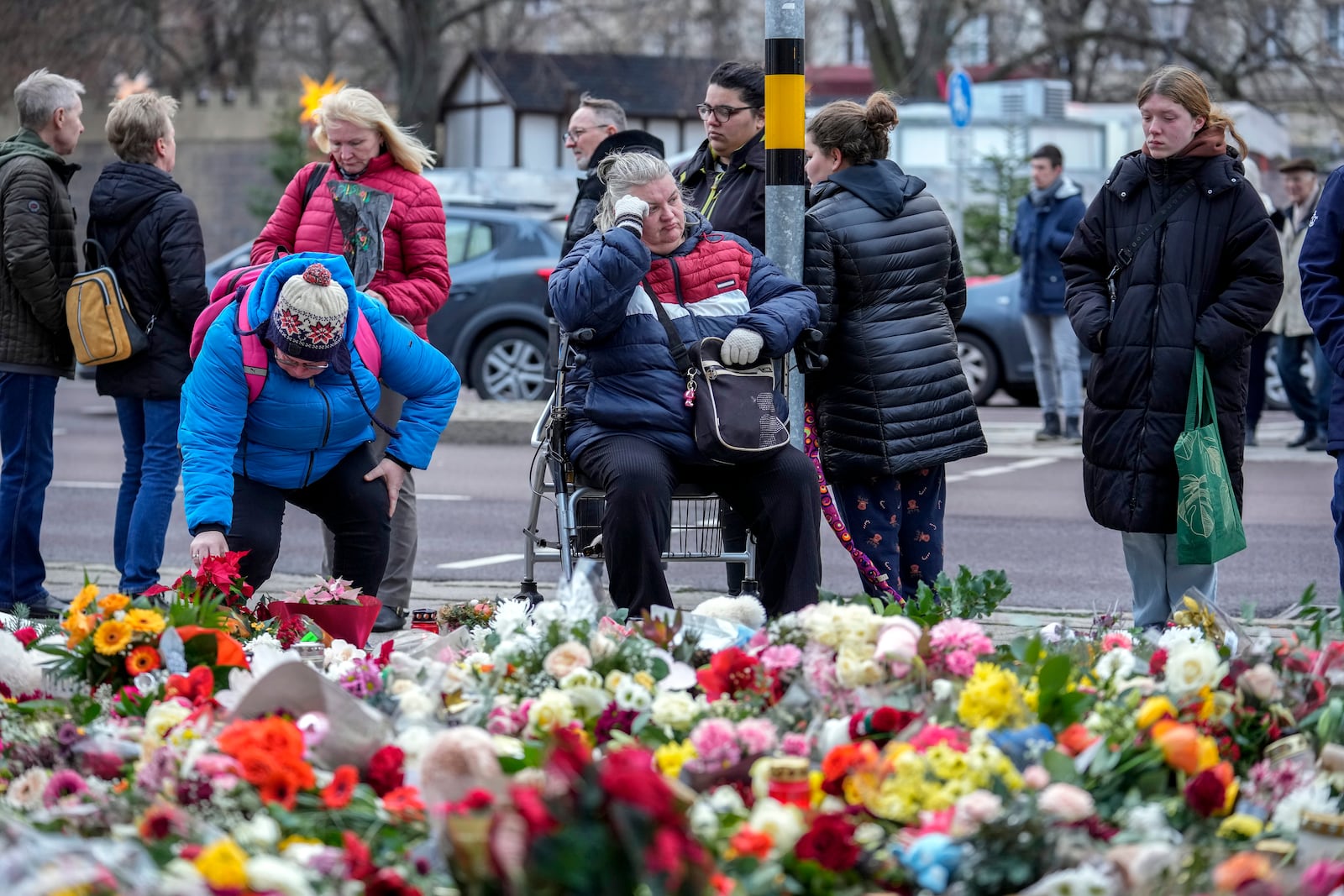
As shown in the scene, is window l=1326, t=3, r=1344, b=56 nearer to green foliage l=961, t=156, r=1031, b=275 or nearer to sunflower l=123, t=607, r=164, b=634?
green foliage l=961, t=156, r=1031, b=275

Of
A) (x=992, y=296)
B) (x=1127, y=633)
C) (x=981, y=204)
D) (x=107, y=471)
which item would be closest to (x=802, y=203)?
(x=1127, y=633)

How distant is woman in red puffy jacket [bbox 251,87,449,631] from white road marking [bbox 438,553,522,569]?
5.47ft

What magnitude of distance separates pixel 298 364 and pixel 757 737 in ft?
8.22

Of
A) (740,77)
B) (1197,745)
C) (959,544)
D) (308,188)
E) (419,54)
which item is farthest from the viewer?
(419,54)

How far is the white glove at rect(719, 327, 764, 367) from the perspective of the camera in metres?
5.14

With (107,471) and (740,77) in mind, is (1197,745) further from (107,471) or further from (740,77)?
(107,471)


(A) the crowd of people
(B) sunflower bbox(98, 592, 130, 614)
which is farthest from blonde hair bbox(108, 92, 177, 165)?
(B) sunflower bbox(98, 592, 130, 614)

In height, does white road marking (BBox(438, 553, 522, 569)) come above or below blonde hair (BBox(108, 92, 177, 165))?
below

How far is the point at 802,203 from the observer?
539 cm

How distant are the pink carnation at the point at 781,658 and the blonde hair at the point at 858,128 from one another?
2.71m

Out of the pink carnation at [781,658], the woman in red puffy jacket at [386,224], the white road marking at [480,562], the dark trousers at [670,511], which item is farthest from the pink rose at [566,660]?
the white road marking at [480,562]

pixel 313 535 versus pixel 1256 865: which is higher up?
pixel 1256 865

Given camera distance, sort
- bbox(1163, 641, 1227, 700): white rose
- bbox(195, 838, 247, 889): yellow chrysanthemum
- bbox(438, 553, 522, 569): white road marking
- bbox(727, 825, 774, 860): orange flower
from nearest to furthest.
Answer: bbox(195, 838, 247, 889): yellow chrysanthemum
bbox(727, 825, 774, 860): orange flower
bbox(1163, 641, 1227, 700): white rose
bbox(438, 553, 522, 569): white road marking

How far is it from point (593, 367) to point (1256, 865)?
10.5 ft
